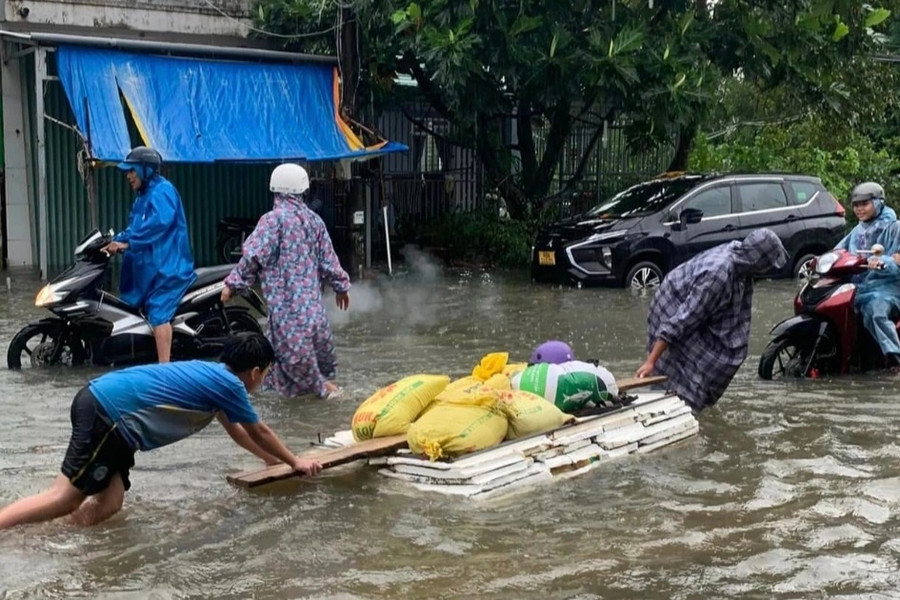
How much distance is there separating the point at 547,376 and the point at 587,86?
960cm

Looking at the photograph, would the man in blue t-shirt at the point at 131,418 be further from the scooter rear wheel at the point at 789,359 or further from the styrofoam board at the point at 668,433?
the scooter rear wheel at the point at 789,359

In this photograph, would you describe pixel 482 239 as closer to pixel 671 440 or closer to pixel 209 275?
pixel 209 275

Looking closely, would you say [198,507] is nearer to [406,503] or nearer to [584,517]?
[406,503]

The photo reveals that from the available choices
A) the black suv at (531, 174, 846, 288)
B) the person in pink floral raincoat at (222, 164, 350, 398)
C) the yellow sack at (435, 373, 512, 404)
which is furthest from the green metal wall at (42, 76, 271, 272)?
the yellow sack at (435, 373, 512, 404)

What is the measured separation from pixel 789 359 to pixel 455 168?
1111 cm

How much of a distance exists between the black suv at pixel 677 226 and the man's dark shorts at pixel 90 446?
10.3 metres

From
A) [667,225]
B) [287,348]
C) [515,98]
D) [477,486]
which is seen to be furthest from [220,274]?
[515,98]

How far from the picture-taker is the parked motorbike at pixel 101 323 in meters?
9.01

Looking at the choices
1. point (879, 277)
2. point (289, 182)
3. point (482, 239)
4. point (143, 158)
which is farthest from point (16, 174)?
point (879, 277)

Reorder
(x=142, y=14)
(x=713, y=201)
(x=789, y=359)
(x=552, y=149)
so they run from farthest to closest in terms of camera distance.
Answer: (x=552, y=149) → (x=142, y=14) → (x=713, y=201) → (x=789, y=359)

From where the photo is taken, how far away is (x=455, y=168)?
Result: 2005cm

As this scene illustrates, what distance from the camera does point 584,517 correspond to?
5.75 metres

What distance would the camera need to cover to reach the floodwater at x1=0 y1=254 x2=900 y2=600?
487 centimetres

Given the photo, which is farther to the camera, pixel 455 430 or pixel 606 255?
pixel 606 255
